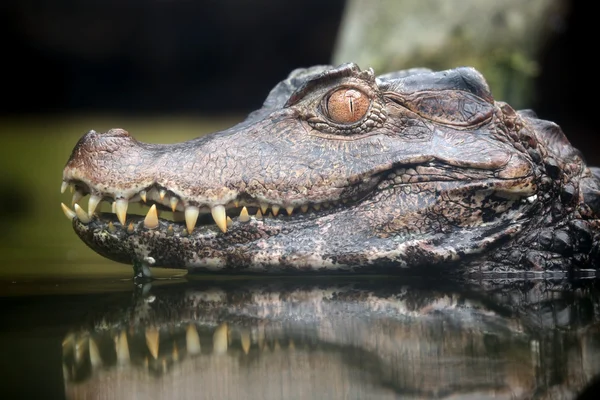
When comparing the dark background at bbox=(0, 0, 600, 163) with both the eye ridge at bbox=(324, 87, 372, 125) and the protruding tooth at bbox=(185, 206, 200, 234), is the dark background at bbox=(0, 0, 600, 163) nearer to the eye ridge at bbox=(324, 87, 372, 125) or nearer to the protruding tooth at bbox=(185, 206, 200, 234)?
the eye ridge at bbox=(324, 87, 372, 125)

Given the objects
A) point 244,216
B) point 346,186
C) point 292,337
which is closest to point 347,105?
point 346,186

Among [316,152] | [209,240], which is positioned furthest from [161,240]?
[316,152]

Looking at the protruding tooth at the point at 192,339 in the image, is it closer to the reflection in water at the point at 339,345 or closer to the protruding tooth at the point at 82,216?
the reflection in water at the point at 339,345

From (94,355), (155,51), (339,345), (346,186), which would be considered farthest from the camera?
(155,51)

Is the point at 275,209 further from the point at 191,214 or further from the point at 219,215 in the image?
the point at 191,214

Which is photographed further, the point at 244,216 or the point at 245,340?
the point at 244,216

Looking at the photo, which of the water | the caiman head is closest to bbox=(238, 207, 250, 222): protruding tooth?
the caiman head

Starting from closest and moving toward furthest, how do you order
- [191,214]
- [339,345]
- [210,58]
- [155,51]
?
[339,345] → [191,214] → [155,51] → [210,58]
